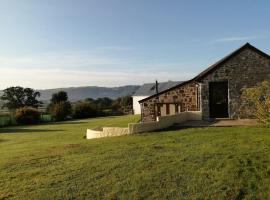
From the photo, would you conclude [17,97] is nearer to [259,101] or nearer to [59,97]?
[59,97]

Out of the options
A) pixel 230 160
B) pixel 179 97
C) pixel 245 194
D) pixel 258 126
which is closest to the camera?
pixel 245 194

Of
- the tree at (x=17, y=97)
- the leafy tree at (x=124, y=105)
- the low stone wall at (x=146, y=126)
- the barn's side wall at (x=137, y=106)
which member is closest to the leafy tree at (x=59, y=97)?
the leafy tree at (x=124, y=105)

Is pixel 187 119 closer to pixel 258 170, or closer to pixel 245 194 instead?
pixel 258 170

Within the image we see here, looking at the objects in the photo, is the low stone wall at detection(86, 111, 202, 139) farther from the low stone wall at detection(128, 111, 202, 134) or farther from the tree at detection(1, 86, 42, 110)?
the tree at detection(1, 86, 42, 110)

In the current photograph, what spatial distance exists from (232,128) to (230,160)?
27.0 feet

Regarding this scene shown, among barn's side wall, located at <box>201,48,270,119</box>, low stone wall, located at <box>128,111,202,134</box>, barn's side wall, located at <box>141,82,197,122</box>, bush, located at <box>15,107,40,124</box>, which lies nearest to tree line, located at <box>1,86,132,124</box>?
bush, located at <box>15,107,40,124</box>

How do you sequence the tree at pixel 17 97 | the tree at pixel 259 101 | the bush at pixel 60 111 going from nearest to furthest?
the tree at pixel 259 101
the bush at pixel 60 111
the tree at pixel 17 97

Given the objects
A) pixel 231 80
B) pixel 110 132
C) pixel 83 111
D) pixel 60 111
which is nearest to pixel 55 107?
pixel 60 111

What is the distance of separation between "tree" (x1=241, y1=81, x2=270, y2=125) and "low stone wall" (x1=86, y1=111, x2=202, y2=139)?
10.5 ft

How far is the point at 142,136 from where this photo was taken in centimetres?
1950

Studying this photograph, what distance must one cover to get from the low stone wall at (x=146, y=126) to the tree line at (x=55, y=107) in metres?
35.3

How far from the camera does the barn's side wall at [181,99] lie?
29.4 meters

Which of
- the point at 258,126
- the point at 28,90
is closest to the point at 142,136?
the point at 258,126

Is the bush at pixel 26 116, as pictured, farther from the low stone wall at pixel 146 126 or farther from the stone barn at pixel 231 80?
the stone barn at pixel 231 80
